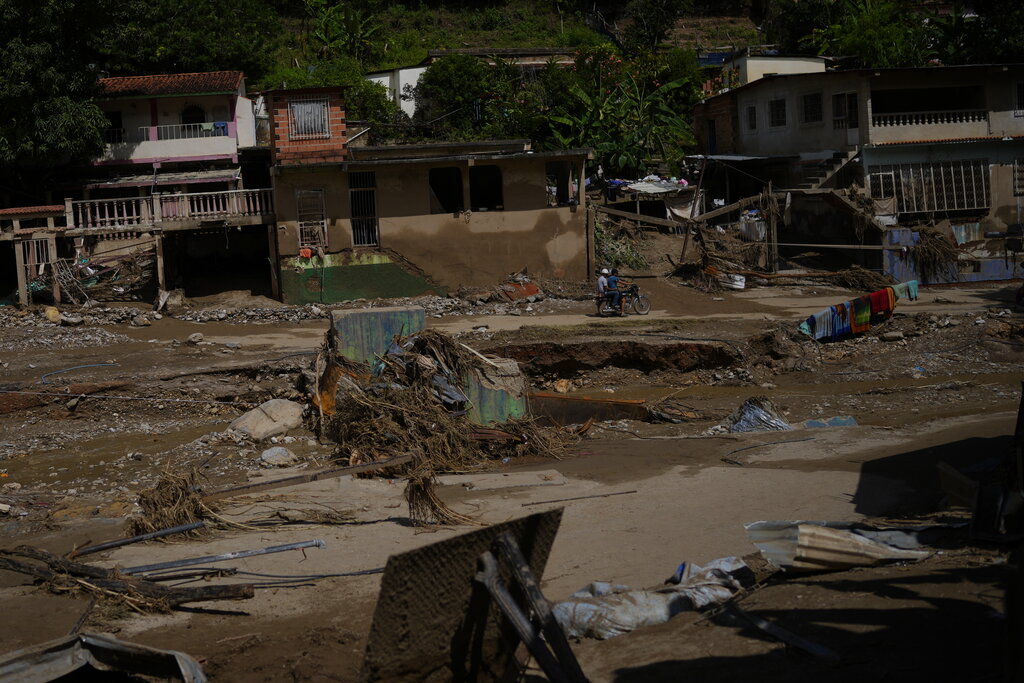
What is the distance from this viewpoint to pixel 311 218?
26.1m

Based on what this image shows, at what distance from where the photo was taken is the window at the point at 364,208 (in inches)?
1029

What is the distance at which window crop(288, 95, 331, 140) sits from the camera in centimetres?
2558

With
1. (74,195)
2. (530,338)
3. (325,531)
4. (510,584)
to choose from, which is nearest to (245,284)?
(74,195)

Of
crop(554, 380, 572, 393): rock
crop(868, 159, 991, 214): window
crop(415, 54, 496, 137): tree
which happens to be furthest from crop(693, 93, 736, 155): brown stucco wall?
crop(554, 380, 572, 393): rock

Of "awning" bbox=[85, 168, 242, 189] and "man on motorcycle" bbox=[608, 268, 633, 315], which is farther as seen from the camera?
"awning" bbox=[85, 168, 242, 189]

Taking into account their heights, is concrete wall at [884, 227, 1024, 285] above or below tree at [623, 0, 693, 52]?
below

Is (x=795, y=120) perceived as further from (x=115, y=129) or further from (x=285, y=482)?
(x=285, y=482)

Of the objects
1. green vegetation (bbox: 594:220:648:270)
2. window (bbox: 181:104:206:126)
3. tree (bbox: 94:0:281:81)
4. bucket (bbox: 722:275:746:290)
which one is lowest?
bucket (bbox: 722:275:746:290)

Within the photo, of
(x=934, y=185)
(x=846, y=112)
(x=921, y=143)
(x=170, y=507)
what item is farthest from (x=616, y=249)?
(x=170, y=507)

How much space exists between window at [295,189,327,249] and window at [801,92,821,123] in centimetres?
1573

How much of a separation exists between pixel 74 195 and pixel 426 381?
73.3 ft

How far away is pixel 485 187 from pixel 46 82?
1211 cm

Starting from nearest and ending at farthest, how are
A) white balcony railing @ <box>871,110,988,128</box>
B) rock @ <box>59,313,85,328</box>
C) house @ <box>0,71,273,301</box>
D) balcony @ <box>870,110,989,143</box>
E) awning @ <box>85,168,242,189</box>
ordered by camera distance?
rock @ <box>59,313,85,328</box>, house @ <box>0,71,273,301</box>, balcony @ <box>870,110,989,143</box>, white balcony railing @ <box>871,110,988,128</box>, awning @ <box>85,168,242,189</box>

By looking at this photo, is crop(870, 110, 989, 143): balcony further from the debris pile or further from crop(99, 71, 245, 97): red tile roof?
crop(99, 71, 245, 97): red tile roof
